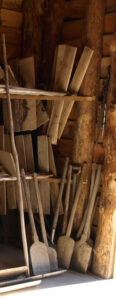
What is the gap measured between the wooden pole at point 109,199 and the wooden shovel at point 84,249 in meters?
0.12

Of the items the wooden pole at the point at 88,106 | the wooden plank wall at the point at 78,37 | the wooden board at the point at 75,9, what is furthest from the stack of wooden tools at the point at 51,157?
the wooden board at the point at 75,9

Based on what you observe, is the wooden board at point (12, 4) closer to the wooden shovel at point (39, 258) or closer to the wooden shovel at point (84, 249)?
the wooden shovel at point (84, 249)

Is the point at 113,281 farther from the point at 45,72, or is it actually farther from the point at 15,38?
the point at 15,38

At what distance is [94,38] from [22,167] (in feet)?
6.24

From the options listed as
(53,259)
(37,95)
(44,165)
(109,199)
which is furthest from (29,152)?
(53,259)

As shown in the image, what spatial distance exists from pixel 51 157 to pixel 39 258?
1.42m

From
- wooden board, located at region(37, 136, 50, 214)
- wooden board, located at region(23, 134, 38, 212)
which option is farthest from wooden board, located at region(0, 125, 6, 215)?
wooden board, located at region(37, 136, 50, 214)

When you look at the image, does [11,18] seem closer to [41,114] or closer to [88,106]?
[41,114]

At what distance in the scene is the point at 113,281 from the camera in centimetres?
594

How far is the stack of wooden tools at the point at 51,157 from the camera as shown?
6250mm

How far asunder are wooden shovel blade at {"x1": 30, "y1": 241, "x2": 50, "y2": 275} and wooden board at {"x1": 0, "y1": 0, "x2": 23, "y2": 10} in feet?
11.2

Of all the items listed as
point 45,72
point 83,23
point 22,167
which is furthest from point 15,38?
point 22,167

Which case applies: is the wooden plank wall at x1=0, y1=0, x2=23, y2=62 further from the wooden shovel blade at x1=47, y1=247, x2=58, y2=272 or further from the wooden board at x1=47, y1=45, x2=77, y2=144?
the wooden shovel blade at x1=47, y1=247, x2=58, y2=272

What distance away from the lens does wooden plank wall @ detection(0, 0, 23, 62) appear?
709 cm
